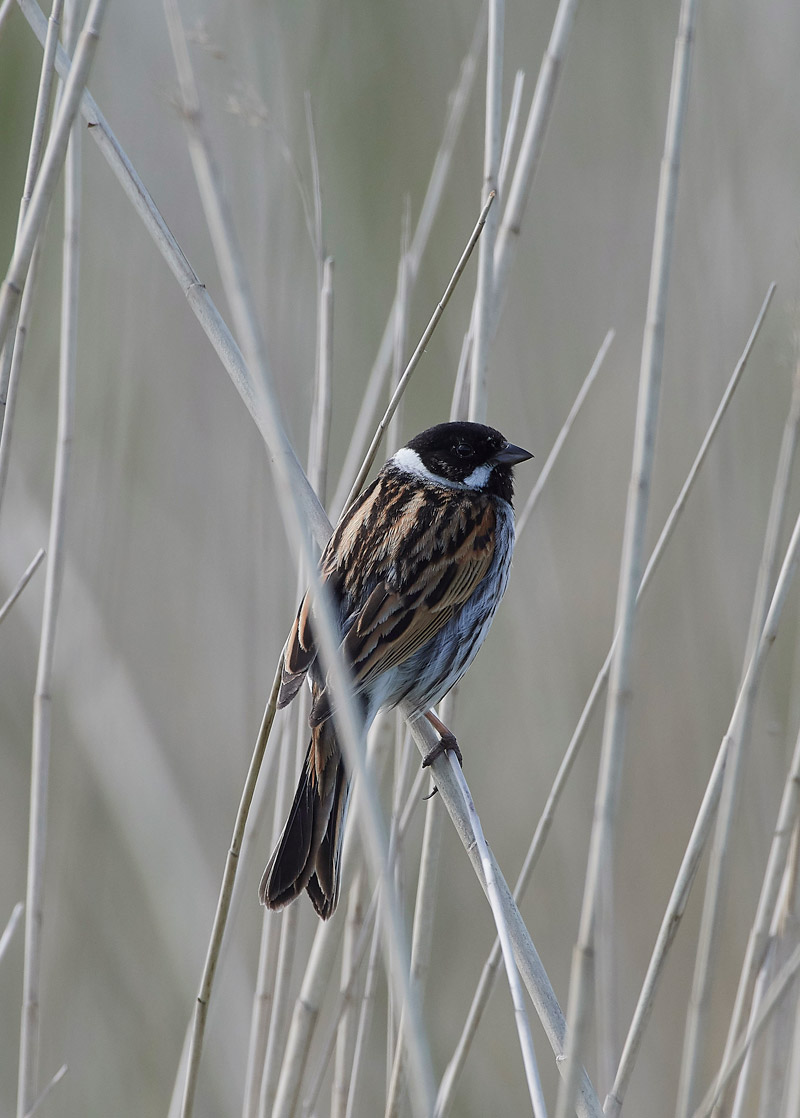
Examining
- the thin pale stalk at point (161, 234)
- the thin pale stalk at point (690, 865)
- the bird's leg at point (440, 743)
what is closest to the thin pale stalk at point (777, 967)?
the thin pale stalk at point (690, 865)

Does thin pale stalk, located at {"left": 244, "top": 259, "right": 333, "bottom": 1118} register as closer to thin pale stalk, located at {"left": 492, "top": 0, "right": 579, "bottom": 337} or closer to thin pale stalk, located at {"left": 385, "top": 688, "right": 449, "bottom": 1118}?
thin pale stalk, located at {"left": 385, "top": 688, "right": 449, "bottom": 1118}

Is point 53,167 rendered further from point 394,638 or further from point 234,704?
point 234,704

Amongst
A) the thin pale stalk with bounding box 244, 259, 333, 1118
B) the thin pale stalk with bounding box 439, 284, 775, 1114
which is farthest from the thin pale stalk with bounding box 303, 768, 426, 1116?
the thin pale stalk with bounding box 439, 284, 775, 1114

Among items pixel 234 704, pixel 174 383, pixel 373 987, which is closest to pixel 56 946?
pixel 234 704

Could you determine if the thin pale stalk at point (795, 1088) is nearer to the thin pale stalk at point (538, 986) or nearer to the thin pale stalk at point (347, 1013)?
the thin pale stalk at point (538, 986)

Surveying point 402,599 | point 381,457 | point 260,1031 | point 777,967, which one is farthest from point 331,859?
point 381,457

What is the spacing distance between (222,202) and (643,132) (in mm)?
2883

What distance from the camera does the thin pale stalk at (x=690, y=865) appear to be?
6.18 feet

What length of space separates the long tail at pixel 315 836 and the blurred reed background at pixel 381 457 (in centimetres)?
88

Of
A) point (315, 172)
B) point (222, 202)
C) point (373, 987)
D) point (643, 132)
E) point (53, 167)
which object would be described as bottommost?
point (373, 987)

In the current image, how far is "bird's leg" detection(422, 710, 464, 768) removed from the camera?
2234 millimetres

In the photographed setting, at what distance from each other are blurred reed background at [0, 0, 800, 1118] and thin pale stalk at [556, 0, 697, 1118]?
133cm

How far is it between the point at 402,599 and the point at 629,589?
90cm

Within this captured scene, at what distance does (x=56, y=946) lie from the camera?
3.43m
